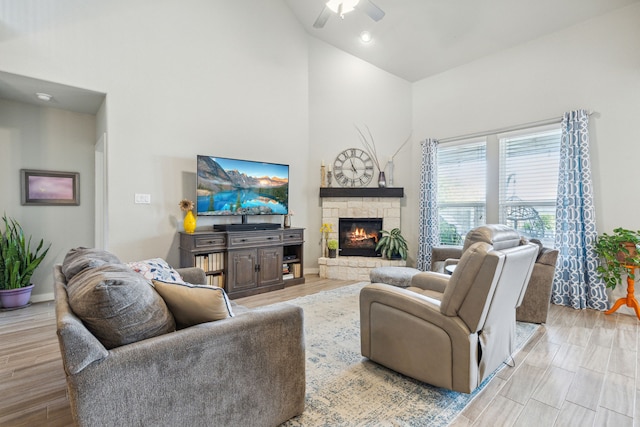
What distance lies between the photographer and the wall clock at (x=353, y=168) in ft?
17.7

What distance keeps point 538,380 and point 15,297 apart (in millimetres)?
5167

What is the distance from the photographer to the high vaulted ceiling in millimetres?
3645

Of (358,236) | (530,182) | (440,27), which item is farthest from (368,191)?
(440,27)

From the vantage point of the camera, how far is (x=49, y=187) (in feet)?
12.7

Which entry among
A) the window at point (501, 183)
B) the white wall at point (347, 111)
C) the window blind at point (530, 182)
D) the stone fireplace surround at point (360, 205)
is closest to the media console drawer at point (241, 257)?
the stone fireplace surround at point (360, 205)

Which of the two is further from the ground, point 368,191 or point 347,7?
point 347,7

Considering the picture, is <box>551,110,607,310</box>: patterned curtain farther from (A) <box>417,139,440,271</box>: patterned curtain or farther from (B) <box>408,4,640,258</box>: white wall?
(A) <box>417,139,440,271</box>: patterned curtain

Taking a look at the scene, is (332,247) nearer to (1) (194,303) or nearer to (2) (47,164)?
(1) (194,303)

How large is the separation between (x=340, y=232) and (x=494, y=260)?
386 cm

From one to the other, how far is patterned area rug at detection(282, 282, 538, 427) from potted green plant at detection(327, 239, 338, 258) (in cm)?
241

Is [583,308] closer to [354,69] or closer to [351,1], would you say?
[351,1]

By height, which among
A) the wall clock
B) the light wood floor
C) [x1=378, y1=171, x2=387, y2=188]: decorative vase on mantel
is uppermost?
the wall clock

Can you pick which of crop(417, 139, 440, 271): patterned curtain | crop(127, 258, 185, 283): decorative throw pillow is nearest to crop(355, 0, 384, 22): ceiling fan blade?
crop(417, 139, 440, 271): patterned curtain

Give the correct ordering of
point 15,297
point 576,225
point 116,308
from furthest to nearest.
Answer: point 576,225
point 15,297
point 116,308
